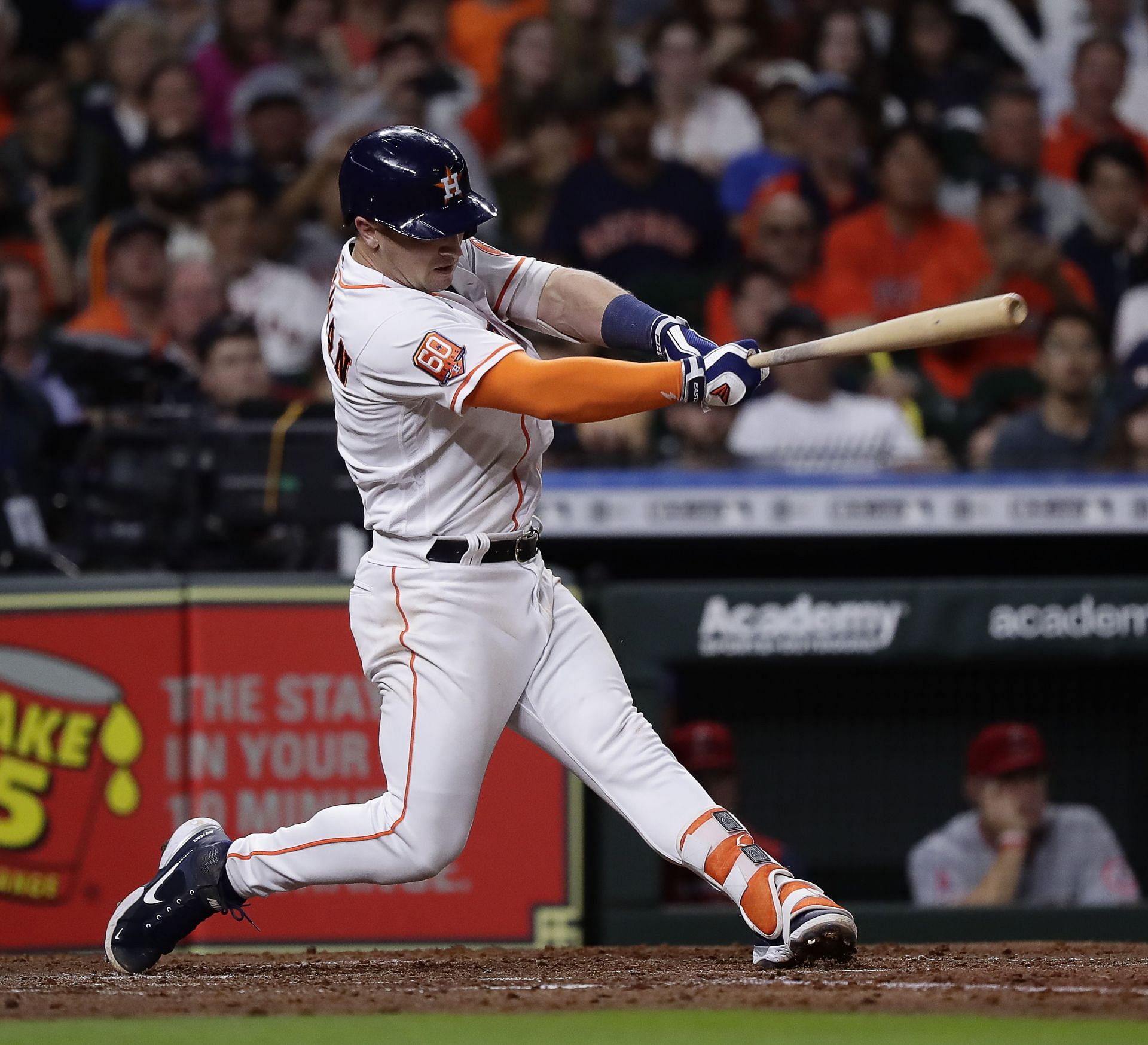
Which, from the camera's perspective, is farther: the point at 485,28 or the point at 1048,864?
the point at 485,28

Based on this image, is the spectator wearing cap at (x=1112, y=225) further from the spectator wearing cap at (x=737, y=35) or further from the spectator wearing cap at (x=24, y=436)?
the spectator wearing cap at (x=24, y=436)

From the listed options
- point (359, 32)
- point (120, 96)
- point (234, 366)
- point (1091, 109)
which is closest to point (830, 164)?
point (1091, 109)

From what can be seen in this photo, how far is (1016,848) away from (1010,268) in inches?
117

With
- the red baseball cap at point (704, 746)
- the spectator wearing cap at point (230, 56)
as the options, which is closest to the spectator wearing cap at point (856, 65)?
the spectator wearing cap at point (230, 56)

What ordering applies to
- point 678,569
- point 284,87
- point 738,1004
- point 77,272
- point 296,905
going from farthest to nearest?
point 284,87
point 77,272
point 678,569
point 296,905
point 738,1004

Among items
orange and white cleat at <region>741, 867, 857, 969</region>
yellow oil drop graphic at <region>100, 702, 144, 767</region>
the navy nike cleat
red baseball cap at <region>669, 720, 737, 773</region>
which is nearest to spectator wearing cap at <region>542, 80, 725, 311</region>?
red baseball cap at <region>669, 720, 737, 773</region>

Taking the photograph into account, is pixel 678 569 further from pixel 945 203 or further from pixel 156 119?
pixel 156 119

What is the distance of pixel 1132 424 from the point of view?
5688 millimetres

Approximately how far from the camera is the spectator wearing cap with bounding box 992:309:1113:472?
5590 millimetres

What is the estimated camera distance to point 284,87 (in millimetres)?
7738

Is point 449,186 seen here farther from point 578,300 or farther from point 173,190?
point 173,190

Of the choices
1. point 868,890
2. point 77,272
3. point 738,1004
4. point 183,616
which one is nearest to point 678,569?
point 868,890

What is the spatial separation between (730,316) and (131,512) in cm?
259

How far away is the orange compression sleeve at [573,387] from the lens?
305 centimetres
